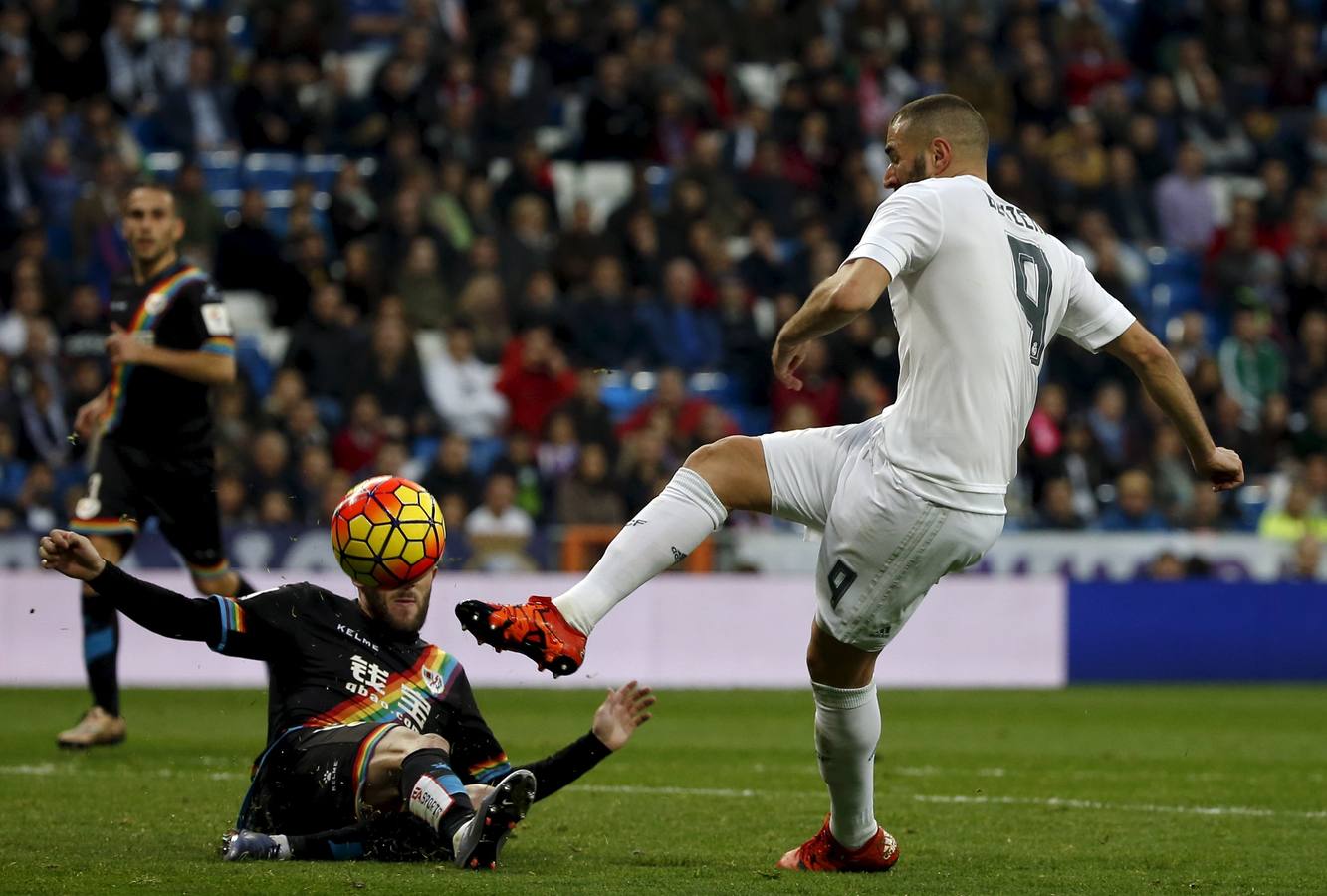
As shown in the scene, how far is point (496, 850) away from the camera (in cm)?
596

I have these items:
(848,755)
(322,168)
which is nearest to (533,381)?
(322,168)

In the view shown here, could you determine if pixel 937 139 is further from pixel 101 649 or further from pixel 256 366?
pixel 256 366

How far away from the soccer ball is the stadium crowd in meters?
8.79

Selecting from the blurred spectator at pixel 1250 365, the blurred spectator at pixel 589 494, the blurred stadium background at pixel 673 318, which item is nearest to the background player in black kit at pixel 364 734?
the blurred stadium background at pixel 673 318

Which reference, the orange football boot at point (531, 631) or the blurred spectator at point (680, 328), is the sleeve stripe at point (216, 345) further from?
the blurred spectator at point (680, 328)

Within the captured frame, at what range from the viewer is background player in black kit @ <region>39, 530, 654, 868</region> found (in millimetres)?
5801

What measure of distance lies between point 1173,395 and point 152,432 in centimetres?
541

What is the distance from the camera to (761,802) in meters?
8.54

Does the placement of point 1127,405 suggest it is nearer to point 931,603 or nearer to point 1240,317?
point 1240,317

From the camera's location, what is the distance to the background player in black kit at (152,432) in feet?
31.6

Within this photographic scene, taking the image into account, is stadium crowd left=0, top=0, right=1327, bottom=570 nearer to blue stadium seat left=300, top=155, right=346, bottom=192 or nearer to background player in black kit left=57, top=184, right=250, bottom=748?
blue stadium seat left=300, top=155, right=346, bottom=192

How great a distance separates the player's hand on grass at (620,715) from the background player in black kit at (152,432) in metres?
4.11

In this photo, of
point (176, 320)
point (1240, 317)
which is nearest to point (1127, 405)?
point (1240, 317)

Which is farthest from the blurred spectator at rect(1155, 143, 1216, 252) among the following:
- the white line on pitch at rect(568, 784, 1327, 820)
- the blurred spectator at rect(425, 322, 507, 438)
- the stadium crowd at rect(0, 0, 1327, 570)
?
the white line on pitch at rect(568, 784, 1327, 820)
